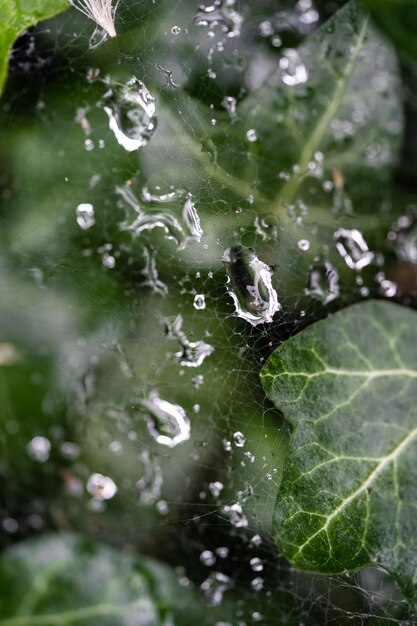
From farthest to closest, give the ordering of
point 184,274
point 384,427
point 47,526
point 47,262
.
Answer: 1. point 47,526
2. point 47,262
3. point 184,274
4. point 384,427

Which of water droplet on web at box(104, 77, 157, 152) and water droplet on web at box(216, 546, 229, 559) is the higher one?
water droplet on web at box(104, 77, 157, 152)

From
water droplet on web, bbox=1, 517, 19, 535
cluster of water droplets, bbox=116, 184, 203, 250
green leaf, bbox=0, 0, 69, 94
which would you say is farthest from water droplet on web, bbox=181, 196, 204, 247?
water droplet on web, bbox=1, 517, 19, 535

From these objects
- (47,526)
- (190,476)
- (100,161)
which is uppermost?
(100,161)

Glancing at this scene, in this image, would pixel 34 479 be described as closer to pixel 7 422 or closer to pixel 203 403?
pixel 7 422

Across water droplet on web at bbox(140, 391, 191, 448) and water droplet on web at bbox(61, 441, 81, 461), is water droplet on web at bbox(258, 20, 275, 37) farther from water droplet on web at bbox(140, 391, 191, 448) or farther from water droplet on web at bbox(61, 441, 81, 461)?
water droplet on web at bbox(61, 441, 81, 461)

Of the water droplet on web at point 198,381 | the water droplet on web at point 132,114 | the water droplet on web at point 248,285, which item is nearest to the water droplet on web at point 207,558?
the water droplet on web at point 198,381

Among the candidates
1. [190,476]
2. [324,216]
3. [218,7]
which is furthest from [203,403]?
[218,7]
